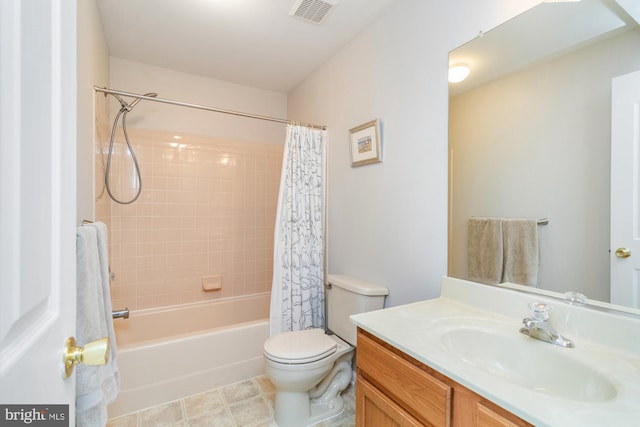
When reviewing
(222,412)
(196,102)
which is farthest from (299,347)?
(196,102)

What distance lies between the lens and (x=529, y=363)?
94cm

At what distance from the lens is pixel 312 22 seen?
190 centimetres

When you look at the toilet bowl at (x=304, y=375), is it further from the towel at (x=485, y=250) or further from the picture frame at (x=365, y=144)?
the picture frame at (x=365, y=144)

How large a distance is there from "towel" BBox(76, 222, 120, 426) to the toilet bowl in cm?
76

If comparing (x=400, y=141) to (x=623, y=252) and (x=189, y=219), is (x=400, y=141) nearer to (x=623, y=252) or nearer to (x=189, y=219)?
(x=623, y=252)

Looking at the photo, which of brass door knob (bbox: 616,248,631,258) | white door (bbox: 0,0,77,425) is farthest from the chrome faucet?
white door (bbox: 0,0,77,425)

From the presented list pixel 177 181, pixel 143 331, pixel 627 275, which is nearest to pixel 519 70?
pixel 627 275

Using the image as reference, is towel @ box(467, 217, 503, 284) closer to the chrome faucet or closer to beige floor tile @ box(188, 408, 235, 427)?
the chrome faucet

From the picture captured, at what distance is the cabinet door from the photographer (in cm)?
93

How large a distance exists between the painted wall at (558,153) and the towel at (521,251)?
29 millimetres

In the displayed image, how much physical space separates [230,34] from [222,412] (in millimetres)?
2478

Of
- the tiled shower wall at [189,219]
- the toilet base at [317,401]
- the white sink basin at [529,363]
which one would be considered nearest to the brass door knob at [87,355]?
the white sink basin at [529,363]

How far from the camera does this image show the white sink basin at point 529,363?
800 mm

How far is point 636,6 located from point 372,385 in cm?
151
